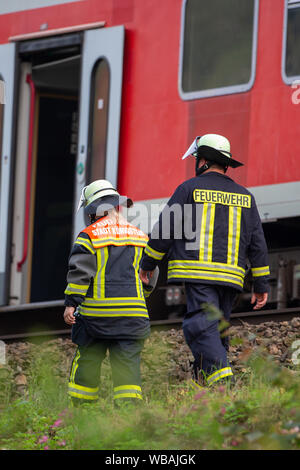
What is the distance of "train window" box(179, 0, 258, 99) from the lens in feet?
26.4

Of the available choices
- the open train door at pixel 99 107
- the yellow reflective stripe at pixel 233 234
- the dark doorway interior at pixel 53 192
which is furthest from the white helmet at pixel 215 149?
the dark doorway interior at pixel 53 192

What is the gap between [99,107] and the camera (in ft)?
30.4

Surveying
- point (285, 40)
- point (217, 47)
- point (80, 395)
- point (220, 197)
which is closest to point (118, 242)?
point (220, 197)

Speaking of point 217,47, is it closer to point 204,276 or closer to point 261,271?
point 261,271

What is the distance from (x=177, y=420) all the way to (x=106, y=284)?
1.19m

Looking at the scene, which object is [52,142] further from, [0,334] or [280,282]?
[280,282]

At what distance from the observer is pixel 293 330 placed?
750 cm

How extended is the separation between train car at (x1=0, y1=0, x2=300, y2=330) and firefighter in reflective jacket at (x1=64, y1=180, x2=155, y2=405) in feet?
8.21

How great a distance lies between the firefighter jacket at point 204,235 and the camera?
17.7ft
